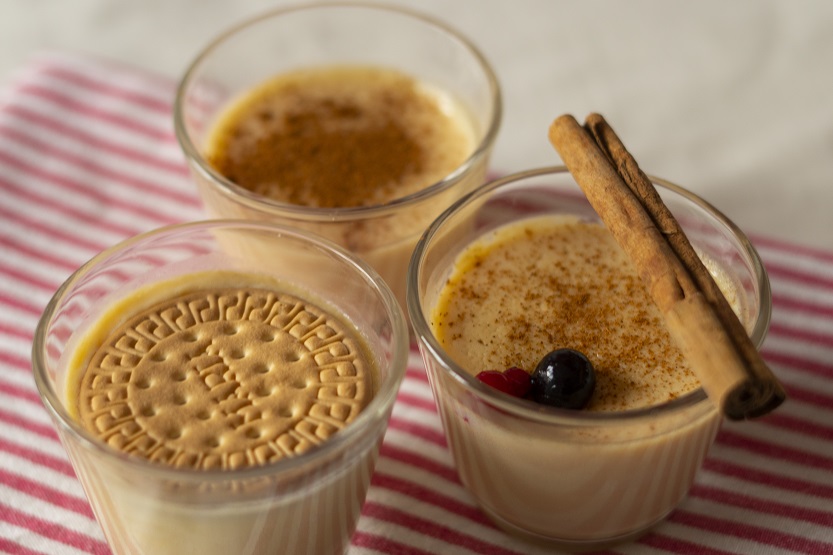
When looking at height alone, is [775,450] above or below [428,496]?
above

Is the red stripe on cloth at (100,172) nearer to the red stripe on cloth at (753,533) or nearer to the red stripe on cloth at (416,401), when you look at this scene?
the red stripe on cloth at (416,401)

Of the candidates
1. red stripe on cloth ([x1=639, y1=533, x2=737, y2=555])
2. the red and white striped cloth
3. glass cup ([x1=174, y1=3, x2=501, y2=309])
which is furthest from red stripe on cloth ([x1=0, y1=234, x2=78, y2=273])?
red stripe on cloth ([x1=639, y1=533, x2=737, y2=555])

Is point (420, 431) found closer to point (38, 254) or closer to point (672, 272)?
point (672, 272)

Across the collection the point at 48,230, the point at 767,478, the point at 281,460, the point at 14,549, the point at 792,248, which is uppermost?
the point at 792,248

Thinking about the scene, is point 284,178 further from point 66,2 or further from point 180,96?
point 66,2

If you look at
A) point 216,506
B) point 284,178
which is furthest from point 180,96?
point 216,506

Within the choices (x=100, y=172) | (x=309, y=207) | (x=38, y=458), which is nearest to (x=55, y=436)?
(x=38, y=458)
